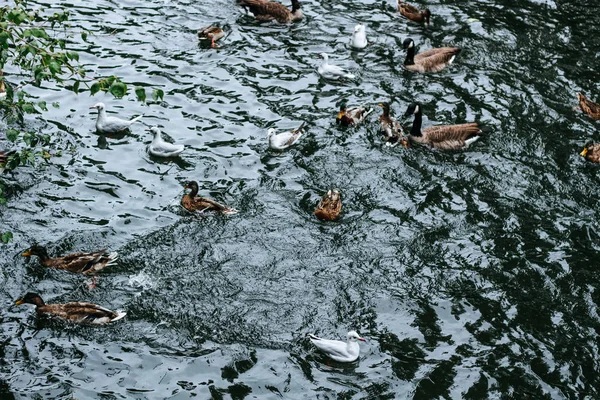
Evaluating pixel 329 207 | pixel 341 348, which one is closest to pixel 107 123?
pixel 329 207

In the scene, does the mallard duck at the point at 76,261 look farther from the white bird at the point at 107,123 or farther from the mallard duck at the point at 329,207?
the white bird at the point at 107,123

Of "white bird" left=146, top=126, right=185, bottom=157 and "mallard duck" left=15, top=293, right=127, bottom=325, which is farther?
"white bird" left=146, top=126, right=185, bottom=157

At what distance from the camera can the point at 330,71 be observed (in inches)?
752

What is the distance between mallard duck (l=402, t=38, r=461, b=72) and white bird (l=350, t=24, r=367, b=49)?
1.15 metres

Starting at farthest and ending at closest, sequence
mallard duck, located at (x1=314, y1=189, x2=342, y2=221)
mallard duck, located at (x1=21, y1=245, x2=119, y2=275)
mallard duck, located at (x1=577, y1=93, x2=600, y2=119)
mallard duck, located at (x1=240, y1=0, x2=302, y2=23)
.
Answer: mallard duck, located at (x1=240, y1=0, x2=302, y2=23), mallard duck, located at (x1=577, y1=93, x2=600, y2=119), mallard duck, located at (x1=314, y1=189, x2=342, y2=221), mallard duck, located at (x1=21, y1=245, x2=119, y2=275)

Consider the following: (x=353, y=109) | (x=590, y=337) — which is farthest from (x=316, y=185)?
(x=590, y=337)

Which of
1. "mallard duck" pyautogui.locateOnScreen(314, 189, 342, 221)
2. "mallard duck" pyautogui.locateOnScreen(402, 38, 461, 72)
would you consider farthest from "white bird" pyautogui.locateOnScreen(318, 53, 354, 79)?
"mallard duck" pyautogui.locateOnScreen(314, 189, 342, 221)

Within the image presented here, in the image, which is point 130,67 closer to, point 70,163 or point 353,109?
point 70,163

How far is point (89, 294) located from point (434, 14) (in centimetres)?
1451

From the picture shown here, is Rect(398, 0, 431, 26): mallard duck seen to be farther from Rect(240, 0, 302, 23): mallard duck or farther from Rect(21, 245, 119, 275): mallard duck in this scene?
Rect(21, 245, 119, 275): mallard duck

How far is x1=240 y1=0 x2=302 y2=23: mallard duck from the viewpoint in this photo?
72.1 ft

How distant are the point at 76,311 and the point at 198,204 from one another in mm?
3446

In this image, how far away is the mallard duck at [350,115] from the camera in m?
17.2

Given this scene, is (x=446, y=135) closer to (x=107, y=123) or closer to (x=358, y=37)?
(x=358, y=37)
